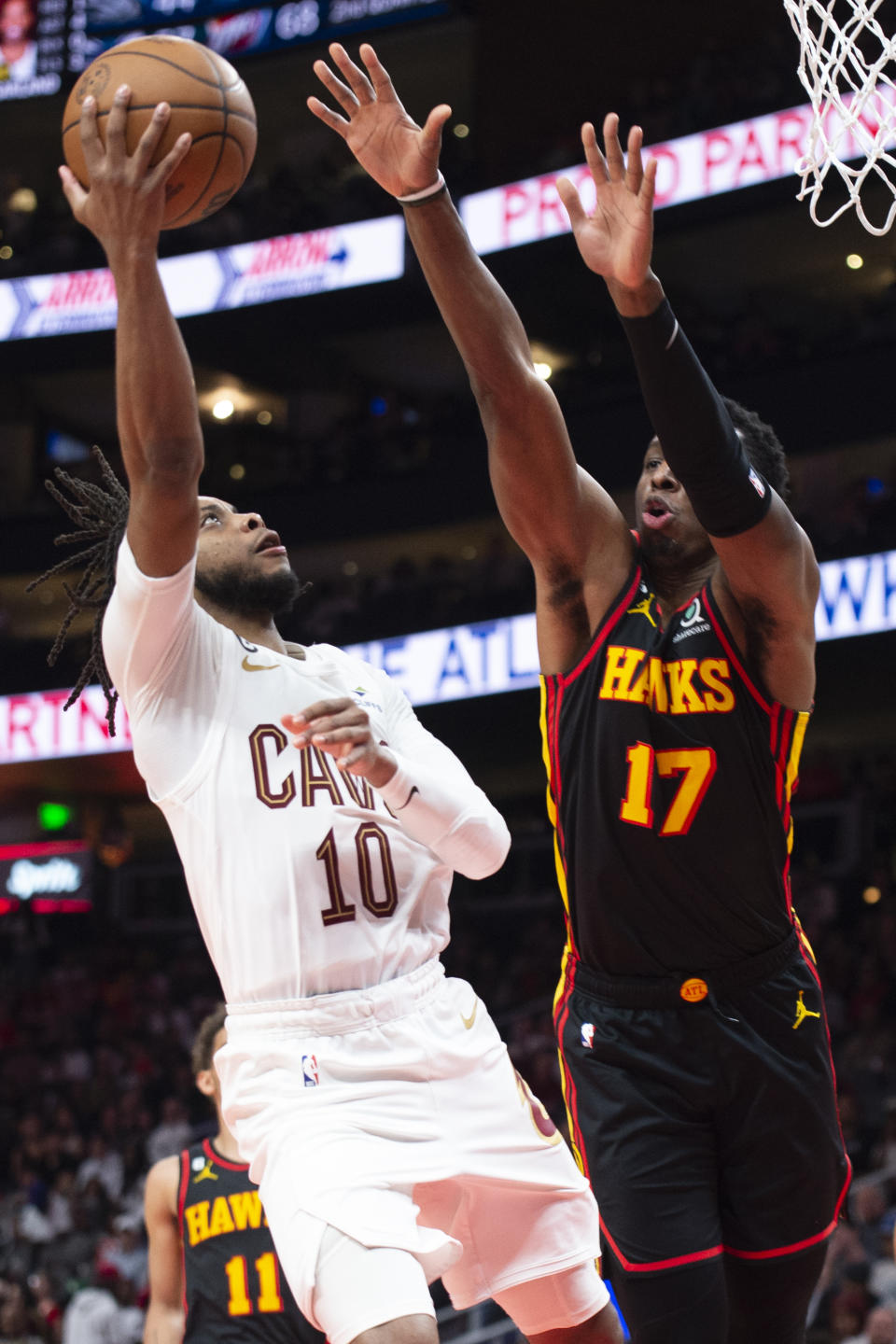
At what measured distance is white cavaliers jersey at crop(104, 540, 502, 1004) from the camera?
3.16 m

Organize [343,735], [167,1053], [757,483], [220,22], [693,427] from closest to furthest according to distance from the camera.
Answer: [343,735] → [693,427] → [757,483] → [167,1053] → [220,22]

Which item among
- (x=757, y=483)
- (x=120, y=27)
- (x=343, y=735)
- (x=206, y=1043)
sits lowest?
(x=206, y=1043)

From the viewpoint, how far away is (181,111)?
325 centimetres

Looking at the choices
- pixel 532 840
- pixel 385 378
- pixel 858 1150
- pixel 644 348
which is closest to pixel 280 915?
pixel 644 348

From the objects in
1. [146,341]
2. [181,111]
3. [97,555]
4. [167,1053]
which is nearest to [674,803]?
[146,341]

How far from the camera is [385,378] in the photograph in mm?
23203

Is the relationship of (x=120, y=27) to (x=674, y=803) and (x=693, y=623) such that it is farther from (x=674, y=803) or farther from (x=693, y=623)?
(x=674, y=803)

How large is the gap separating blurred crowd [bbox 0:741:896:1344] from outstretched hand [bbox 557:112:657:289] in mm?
6310

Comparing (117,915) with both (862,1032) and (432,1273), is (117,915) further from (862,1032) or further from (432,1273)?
(432,1273)

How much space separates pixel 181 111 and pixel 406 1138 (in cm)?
220

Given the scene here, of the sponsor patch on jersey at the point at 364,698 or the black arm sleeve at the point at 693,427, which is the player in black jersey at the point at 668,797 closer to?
the black arm sleeve at the point at 693,427

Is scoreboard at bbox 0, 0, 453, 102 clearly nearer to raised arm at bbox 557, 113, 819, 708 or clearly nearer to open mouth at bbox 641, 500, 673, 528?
open mouth at bbox 641, 500, 673, 528

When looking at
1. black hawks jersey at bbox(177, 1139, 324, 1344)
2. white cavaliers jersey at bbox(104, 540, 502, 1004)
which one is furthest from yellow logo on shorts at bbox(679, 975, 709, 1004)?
black hawks jersey at bbox(177, 1139, 324, 1344)

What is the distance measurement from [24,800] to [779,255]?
13009mm
